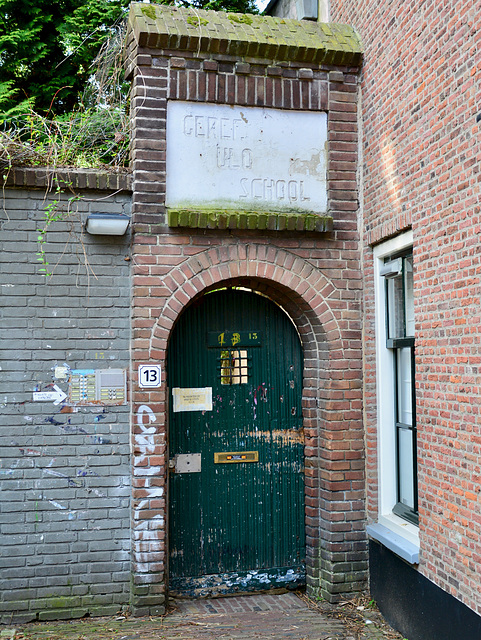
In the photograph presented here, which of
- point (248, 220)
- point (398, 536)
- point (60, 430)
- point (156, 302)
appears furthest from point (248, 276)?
point (398, 536)

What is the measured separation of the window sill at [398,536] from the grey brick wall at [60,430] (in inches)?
82.4

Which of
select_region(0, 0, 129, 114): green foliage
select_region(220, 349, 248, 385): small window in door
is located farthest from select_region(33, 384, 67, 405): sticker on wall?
select_region(0, 0, 129, 114): green foliage

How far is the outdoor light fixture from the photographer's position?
5.25 meters

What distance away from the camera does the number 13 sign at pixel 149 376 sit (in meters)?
5.29

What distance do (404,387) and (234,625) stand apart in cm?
237

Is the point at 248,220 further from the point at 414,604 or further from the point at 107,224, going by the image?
the point at 414,604

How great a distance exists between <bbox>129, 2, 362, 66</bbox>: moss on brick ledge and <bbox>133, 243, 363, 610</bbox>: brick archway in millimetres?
1713

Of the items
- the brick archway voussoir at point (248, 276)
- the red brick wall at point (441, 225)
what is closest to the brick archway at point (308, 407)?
the brick archway voussoir at point (248, 276)

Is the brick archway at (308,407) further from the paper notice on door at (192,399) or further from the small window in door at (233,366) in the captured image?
the small window in door at (233,366)

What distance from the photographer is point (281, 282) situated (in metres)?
5.60

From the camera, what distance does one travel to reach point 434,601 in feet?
14.6

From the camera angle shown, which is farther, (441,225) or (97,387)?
(97,387)

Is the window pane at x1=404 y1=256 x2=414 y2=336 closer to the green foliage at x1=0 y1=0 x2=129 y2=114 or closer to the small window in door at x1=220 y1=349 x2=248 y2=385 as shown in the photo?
the small window in door at x1=220 y1=349 x2=248 y2=385

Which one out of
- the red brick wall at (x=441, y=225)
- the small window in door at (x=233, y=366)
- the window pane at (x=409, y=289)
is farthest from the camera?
the small window in door at (x=233, y=366)
